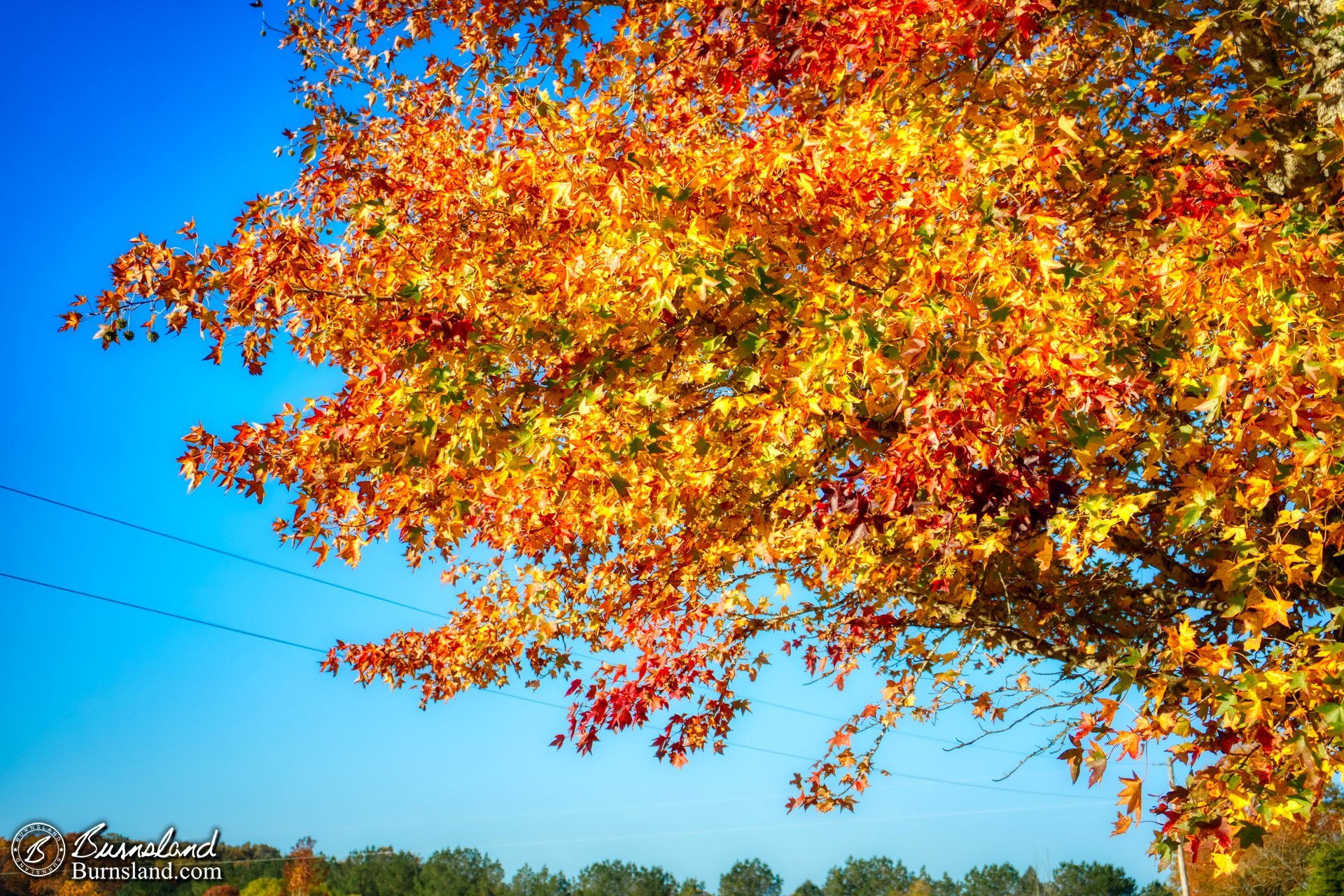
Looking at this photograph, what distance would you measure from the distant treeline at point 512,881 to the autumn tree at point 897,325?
2576 centimetres

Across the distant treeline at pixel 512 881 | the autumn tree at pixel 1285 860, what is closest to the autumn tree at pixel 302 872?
the distant treeline at pixel 512 881

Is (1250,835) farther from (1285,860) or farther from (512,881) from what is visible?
(512,881)

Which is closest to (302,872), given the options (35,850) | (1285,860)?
(35,850)

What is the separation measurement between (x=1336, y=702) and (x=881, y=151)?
2.76 meters

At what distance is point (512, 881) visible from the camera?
206 ft

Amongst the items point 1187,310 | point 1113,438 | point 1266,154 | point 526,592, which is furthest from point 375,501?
point 1266,154

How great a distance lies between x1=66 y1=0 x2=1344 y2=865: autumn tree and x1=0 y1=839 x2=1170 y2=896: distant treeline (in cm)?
2576

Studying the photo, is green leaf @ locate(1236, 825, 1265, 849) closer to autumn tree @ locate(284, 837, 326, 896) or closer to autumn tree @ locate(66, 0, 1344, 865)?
autumn tree @ locate(66, 0, 1344, 865)

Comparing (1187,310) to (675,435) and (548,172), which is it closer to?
(675,435)

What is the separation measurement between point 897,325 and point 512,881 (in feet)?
218

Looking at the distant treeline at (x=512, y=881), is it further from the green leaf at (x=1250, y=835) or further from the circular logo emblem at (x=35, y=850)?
the green leaf at (x=1250, y=835)

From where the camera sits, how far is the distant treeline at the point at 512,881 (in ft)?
120

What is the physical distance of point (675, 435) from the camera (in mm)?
4820

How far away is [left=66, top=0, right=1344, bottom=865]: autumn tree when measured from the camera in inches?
150
